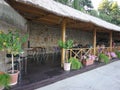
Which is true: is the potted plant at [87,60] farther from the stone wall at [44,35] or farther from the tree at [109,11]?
the tree at [109,11]

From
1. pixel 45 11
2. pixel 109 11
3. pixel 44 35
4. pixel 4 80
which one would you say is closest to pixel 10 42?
pixel 4 80

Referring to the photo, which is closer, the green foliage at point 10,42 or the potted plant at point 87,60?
the green foliage at point 10,42

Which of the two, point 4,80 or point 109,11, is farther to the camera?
point 109,11

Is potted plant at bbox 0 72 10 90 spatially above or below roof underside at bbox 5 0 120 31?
below

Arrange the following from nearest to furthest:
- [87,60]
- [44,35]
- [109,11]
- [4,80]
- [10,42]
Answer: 1. [4,80]
2. [10,42]
3. [87,60]
4. [44,35]
5. [109,11]

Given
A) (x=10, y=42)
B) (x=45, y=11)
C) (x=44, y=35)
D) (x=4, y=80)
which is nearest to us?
(x=4, y=80)

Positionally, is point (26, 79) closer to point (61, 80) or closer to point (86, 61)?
point (61, 80)

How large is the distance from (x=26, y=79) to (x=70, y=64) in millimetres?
2244

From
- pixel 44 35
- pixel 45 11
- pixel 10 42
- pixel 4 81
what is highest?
pixel 45 11

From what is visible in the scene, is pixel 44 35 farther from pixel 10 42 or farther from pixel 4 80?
pixel 4 80

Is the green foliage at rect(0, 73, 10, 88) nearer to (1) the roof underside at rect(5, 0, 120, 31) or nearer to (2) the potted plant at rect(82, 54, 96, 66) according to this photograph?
(1) the roof underside at rect(5, 0, 120, 31)

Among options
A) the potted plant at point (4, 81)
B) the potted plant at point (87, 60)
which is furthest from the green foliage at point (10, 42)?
the potted plant at point (87, 60)

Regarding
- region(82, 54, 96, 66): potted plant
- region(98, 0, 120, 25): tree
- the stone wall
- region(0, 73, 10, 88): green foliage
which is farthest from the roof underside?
region(98, 0, 120, 25): tree

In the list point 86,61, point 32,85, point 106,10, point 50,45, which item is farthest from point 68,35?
point 106,10
